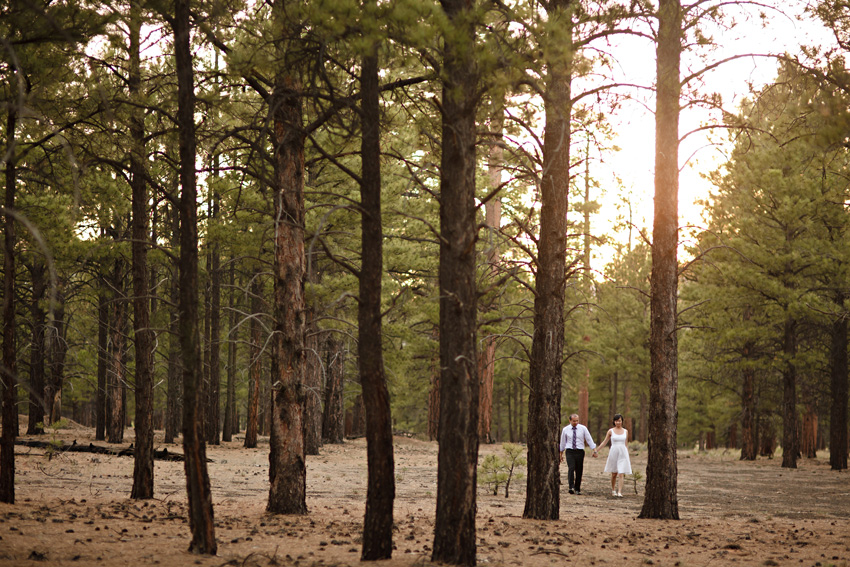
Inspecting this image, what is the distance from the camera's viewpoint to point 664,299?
11.5 m

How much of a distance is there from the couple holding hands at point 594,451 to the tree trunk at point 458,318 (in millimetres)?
9142

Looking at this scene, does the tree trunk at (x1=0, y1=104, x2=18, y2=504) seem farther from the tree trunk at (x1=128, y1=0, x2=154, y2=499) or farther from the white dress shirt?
the white dress shirt

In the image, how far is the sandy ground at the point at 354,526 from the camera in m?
6.91

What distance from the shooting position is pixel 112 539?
7254 millimetres

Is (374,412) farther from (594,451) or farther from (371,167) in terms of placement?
(594,451)

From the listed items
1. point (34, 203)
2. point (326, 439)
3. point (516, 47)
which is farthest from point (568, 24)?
point (326, 439)

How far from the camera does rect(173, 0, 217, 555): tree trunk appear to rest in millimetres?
6480

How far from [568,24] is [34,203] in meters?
14.7

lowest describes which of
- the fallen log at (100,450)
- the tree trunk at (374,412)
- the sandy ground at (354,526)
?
the fallen log at (100,450)

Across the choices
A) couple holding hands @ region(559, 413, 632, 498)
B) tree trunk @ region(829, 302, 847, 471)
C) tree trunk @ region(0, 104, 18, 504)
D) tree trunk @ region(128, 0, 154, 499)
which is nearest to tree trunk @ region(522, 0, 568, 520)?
couple holding hands @ region(559, 413, 632, 498)

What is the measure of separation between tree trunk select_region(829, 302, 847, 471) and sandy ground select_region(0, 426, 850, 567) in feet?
22.8

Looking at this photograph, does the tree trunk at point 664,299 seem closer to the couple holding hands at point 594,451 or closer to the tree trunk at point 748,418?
the couple holding hands at point 594,451

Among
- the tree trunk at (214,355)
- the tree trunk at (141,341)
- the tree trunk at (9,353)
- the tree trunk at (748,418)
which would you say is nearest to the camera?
the tree trunk at (9,353)

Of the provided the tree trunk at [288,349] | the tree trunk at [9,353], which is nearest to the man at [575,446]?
the tree trunk at [288,349]
